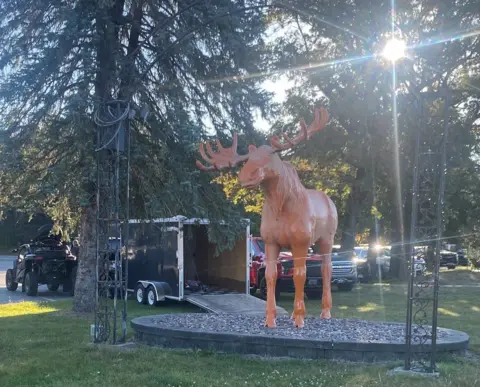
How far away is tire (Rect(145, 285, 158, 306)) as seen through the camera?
16.5 metres

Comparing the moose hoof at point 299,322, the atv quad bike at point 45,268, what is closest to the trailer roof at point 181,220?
the moose hoof at point 299,322

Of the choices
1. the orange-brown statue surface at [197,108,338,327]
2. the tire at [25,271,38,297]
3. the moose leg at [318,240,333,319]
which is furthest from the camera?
the tire at [25,271,38,297]

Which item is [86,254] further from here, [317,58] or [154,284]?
[317,58]

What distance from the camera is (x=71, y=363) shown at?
8.16 m

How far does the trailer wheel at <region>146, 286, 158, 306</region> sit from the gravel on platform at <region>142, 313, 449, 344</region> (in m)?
5.22

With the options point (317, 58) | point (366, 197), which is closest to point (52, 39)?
point (317, 58)

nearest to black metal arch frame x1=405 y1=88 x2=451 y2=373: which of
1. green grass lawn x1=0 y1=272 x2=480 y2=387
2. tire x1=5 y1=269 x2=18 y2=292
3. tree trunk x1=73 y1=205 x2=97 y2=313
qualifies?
green grass lawn x1=0 y1=272 x2=480 y2=387

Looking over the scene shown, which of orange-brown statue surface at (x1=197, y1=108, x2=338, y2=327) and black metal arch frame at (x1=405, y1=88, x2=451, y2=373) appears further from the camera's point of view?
orange-brown statue surface at (x1=197, y1=108, x2=338, y2=327)

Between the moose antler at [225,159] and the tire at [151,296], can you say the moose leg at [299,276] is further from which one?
the tire at [151,296]

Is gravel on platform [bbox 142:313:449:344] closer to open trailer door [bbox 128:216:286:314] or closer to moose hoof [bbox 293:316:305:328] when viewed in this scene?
moose hoof [bbox 293:316:305:328]

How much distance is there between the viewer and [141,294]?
686 inches

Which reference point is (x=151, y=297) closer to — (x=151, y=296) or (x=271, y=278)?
(x=151, y=296)

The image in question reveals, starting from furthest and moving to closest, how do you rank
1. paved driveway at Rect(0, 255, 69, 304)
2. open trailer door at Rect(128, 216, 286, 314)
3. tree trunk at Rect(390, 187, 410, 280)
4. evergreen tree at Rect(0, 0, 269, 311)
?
tree trunk at Rect(390, 187, 410, 280) → paved driveway at Rect(0, 255, 69, 304) → open trailer door at Rect(128, 216, 286, 314) → evergreen tree at Rect(0, 0, 269, 311)

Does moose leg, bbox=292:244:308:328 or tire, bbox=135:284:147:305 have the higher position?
moose leg, bbox=292:244:308:328
